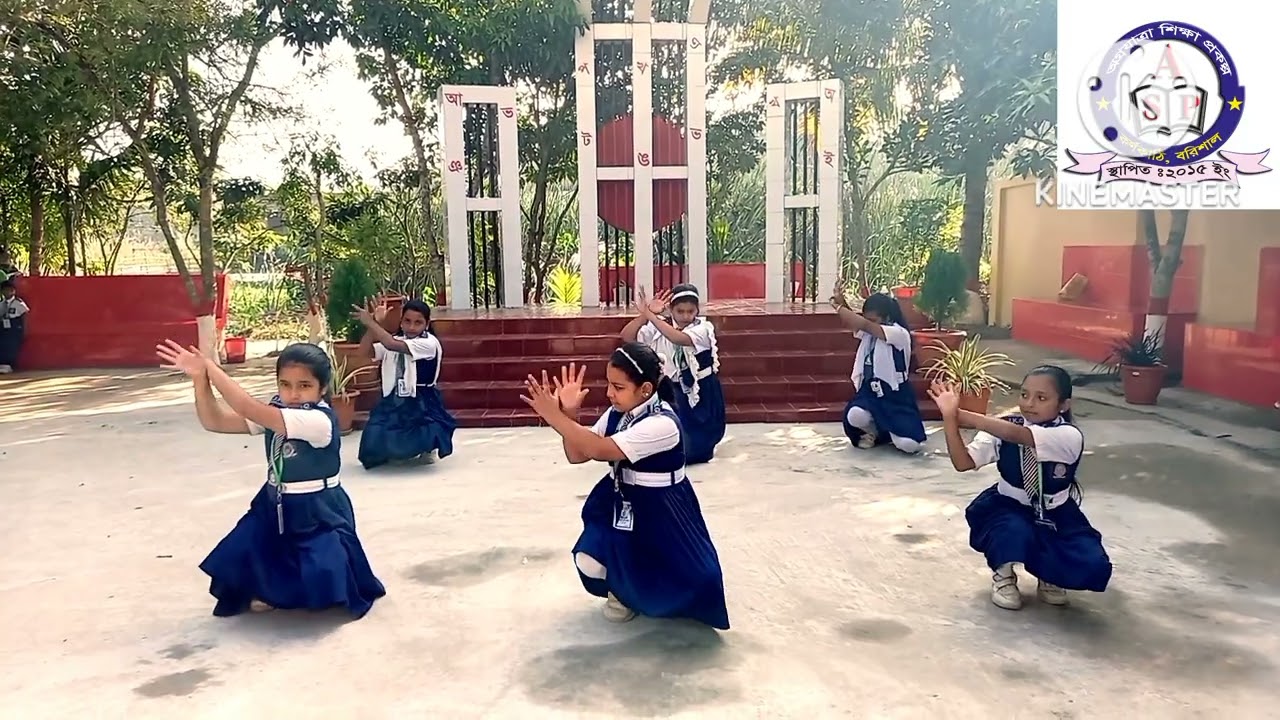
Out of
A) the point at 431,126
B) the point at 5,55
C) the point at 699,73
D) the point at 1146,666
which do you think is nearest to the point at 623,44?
the point at 699,73

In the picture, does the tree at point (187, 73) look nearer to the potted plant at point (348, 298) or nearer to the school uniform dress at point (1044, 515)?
the potted plant at point (348, 298)

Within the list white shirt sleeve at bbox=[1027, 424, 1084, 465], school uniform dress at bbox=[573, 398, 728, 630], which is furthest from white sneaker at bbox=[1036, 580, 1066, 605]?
school uniform dress at bbox=[573, 398, 728, 630]

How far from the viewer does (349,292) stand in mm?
6988

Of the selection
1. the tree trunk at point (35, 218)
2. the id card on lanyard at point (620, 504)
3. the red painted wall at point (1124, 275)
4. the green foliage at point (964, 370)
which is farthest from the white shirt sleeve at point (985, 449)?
the tree trunk at point (35, 218)

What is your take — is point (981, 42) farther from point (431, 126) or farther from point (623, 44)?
point (431, 126)

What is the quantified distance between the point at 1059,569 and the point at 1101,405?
462 centimetres

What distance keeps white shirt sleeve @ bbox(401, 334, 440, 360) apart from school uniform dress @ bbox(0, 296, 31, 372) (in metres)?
7.33

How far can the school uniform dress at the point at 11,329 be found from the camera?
10.5 metres

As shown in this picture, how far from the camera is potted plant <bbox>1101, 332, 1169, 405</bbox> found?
23.7 ft

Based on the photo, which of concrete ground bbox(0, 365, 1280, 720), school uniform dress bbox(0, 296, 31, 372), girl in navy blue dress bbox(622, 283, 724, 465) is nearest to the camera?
concrete ground bbox(0, 365, 1280, 720)

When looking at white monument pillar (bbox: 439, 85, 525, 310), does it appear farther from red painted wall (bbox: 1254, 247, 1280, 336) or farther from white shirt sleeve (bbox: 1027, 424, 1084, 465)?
white shirt sleeve (bbox: 1027, 424, 1084, 465)

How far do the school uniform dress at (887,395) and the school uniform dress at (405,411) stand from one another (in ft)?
8.15

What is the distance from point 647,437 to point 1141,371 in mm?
5564

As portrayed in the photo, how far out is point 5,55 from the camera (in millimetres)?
8453
